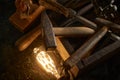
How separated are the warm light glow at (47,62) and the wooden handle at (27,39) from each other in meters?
0.40

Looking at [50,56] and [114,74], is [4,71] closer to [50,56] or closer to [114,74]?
[50,56]

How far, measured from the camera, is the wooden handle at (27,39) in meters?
5.21

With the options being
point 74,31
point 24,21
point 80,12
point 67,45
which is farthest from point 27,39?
point 80,12

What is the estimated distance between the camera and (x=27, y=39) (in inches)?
208

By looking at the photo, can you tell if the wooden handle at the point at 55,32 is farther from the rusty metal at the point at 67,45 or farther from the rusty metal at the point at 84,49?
the rusty metal at the point at 84,49

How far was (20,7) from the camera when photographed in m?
5.21

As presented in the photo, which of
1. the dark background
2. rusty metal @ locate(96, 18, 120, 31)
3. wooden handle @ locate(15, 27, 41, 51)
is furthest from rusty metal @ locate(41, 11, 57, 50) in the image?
rusty metal @ locate(96, 18, 120, 31)

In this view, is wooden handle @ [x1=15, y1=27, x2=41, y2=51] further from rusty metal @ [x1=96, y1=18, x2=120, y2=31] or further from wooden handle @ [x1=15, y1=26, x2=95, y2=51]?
rusty metal @ [x1=96, y1=18, x2=120, y2=31]

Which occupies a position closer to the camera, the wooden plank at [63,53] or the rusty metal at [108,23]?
the wooden plank at [63,53]

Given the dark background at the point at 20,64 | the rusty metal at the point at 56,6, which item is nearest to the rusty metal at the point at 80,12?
the rusty metal at the point at 56,6

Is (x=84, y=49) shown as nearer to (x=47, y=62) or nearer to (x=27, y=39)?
(x=47, y=62)

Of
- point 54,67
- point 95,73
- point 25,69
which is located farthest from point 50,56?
point 95,73

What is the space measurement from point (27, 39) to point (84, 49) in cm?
162

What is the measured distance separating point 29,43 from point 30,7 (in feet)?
3.02
